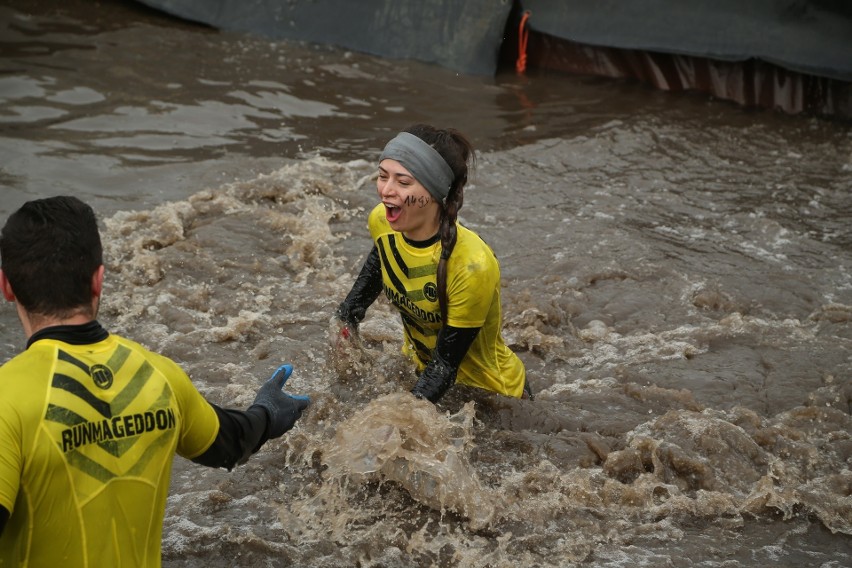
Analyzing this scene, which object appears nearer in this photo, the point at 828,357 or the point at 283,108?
the point at 828,357

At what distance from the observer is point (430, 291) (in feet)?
13.2

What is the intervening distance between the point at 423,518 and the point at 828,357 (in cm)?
289

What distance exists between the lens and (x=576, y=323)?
601 centimetres

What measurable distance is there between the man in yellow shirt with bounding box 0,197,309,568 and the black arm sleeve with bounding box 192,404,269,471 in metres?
0.14

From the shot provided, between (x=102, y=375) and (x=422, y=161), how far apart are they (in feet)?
6.37

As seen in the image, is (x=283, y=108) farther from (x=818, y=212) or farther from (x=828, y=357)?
(x=828, y=357)

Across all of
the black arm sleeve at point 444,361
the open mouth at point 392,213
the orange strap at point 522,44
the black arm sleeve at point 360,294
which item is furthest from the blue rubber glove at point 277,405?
the orange strap at point 522,44

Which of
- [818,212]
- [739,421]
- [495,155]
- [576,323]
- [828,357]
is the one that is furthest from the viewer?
[495,155]

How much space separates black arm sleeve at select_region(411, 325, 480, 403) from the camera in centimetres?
393

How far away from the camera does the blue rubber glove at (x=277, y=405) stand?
9.37 feet

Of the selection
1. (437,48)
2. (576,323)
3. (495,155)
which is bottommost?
(576,323)

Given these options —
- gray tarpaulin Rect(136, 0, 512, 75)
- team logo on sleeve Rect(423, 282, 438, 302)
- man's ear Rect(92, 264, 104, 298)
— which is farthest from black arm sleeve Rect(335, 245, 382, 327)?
gray tarpaulin Rect(136, 0, 512, 75)

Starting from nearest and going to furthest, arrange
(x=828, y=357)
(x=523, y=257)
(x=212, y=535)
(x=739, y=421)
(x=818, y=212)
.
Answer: (x=212, y=535) < (x=739, y=421) < (x=828, y=357) < (x=523, y=257) < (x=818, y=212)

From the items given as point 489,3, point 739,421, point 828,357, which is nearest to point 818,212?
point 828,357
